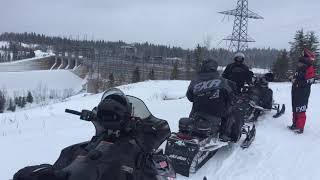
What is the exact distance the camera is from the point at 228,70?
9.02 metres

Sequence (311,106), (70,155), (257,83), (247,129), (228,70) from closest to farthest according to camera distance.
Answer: (70,155), (247,129), (228,70), (257,83), (311,106)

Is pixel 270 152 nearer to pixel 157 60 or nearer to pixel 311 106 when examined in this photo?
pixel 311 106

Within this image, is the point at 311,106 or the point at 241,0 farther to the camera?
the point at 241,0

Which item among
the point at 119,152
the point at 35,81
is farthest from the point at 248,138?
the point at 35,81

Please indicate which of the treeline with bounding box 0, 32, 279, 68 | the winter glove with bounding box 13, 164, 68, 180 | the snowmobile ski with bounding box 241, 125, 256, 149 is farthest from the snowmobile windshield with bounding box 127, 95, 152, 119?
the treeline with bounding box 0, 32, 279, 68

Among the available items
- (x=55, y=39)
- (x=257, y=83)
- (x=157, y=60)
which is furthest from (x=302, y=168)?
(x=55, y=39)

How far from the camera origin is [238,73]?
895cm

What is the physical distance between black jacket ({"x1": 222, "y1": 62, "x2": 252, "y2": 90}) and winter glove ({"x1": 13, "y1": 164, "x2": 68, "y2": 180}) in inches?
266

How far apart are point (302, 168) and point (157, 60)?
90256 mm

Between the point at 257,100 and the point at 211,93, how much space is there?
3.36m

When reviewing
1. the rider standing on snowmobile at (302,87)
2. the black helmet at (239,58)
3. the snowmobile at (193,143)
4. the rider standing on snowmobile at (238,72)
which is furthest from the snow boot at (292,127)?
the snowmobile at (193,143)

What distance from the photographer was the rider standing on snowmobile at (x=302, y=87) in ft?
28.7

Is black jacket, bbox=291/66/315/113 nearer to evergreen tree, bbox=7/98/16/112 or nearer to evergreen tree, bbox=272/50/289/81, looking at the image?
evergreen tree, bbox=272/50/289/81

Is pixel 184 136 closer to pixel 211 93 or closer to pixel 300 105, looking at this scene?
pixel 211 93
